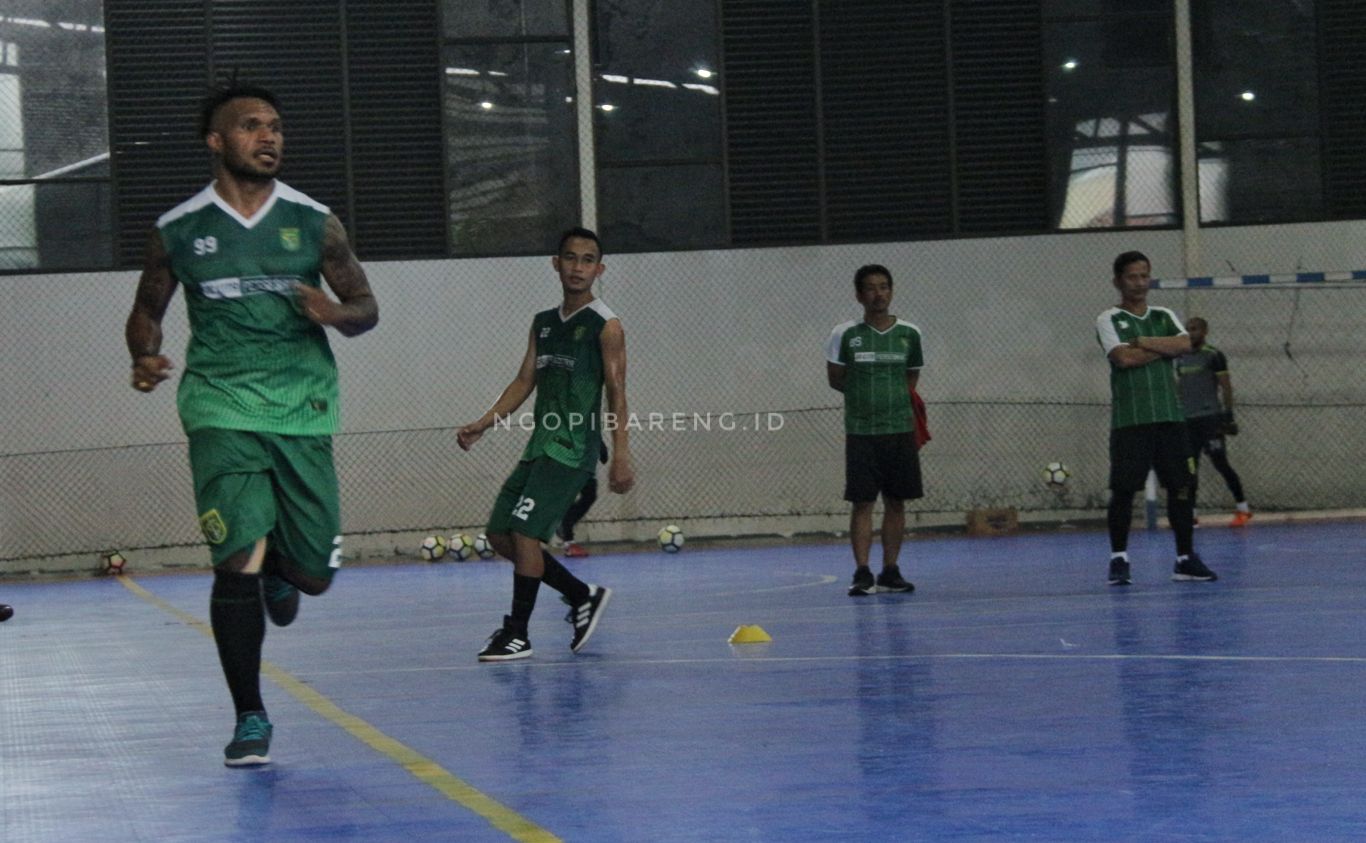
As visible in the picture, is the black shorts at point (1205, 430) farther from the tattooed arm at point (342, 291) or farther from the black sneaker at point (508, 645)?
the tattooed arm at point (342, 291)

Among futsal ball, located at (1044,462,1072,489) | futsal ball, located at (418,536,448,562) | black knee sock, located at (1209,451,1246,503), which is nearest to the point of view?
black knee sock, located at (1209,451,1246,503)

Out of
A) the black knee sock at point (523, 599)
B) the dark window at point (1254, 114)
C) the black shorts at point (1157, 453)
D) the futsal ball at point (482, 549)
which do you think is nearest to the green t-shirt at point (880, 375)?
the black shorts at point (1157, 453)

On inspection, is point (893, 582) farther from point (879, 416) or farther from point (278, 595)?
point (278, 595)

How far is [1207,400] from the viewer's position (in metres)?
18.1

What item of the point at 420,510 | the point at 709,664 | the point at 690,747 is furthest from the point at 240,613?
the point at 420,510

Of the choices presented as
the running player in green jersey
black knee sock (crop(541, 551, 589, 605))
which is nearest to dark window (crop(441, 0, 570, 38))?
the running player in green jersey

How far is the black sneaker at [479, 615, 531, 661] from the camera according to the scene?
8.26 metres

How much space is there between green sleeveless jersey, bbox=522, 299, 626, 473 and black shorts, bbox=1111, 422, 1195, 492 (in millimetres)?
4071

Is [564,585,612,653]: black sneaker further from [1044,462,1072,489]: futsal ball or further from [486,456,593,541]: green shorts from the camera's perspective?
[1044,462,1072,489]: futsal ball

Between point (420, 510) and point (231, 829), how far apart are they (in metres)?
15.4

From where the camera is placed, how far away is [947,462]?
2028cm

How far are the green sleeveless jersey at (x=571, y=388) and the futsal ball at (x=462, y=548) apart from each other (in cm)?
1049

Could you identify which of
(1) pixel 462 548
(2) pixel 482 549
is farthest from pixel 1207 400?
(1) pixel 462 548

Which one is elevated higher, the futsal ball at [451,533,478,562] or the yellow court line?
the yellow court line
